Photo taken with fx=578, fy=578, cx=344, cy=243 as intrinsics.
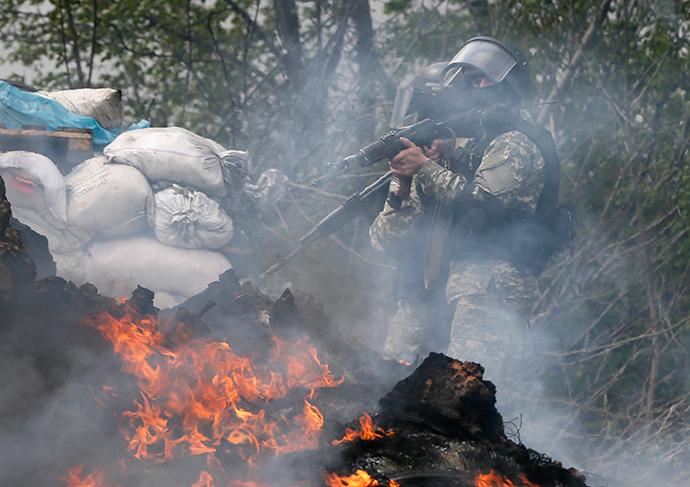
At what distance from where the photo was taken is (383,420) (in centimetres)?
238

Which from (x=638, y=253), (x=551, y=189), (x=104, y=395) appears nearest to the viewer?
(x=104, y=395)

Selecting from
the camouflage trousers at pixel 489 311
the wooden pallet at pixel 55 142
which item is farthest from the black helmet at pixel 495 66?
the wooden pallet at pixel 55 142

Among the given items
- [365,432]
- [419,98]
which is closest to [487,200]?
[419,98]

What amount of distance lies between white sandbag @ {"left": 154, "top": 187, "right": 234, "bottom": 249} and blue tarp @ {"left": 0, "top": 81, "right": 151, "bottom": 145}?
0.77 metres

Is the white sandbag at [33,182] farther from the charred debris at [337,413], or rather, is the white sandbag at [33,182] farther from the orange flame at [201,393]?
the orange flame at [201,393]

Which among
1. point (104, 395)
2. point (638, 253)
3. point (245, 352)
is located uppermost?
point (104, 395)

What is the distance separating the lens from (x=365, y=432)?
2281 millimetres

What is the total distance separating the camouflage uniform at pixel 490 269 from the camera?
125 inches

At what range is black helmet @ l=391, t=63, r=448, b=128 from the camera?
145 inches

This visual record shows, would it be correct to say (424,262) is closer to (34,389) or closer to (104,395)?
(104,395)

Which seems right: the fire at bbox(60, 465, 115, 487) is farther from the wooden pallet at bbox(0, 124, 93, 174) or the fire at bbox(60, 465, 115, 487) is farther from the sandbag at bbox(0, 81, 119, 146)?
the sandbag at bbox(0, 81, 119, 146)

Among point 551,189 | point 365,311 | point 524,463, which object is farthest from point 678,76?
point 524,463

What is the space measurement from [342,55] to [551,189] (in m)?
3.94

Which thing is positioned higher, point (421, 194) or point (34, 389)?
point (421, 194)
